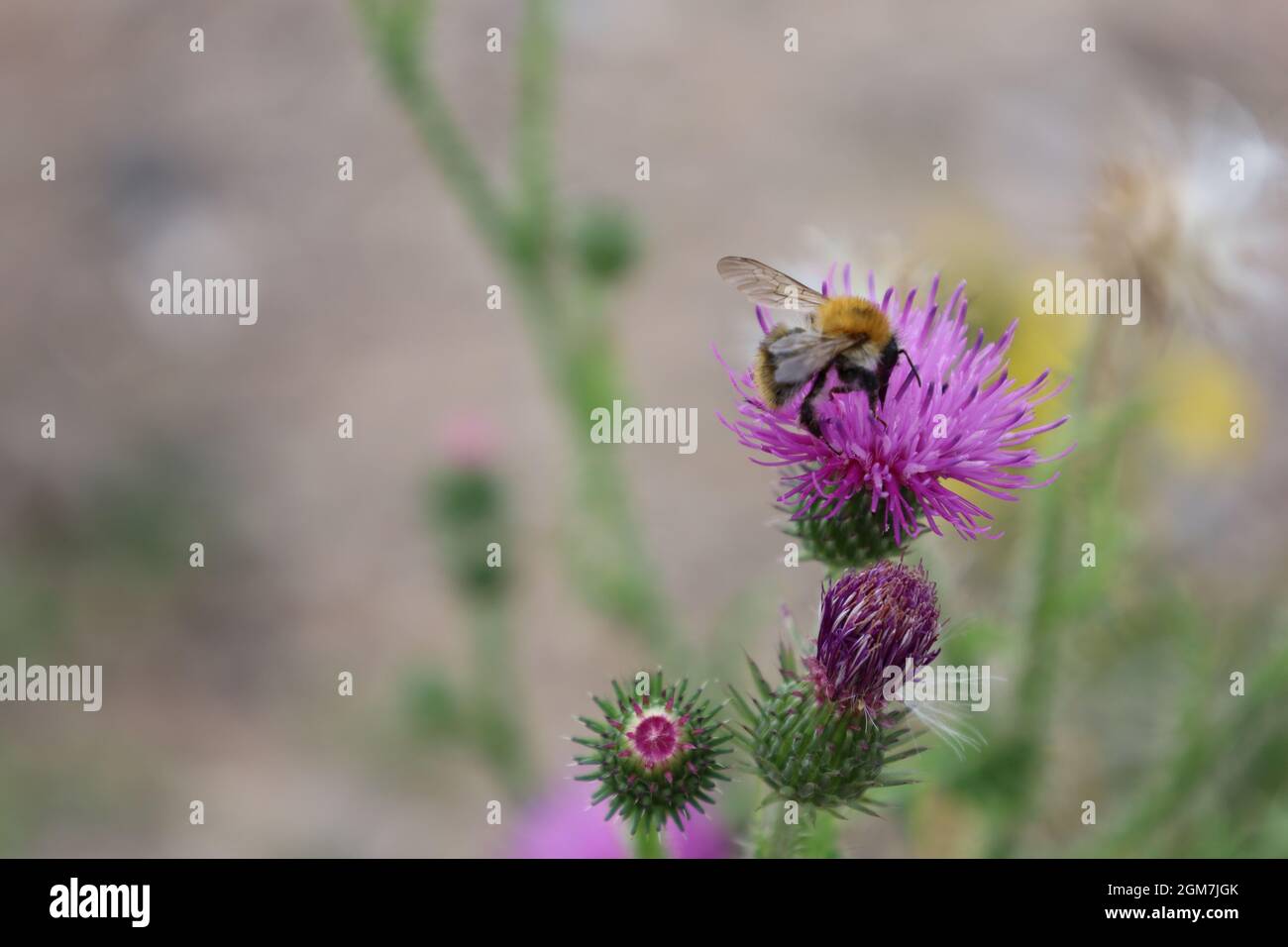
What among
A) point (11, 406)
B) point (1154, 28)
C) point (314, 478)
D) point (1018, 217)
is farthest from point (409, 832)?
point (1154, 28)

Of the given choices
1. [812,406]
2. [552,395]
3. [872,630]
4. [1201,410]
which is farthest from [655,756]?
[1201,410]

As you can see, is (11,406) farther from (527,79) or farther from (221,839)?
(527,79)

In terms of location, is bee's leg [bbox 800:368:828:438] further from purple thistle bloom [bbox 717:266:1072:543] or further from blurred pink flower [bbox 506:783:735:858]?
blurred pink flower [bbox 506:783:735:858]

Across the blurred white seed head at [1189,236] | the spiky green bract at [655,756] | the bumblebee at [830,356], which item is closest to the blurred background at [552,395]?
the blurred white seed head at [1189,236]

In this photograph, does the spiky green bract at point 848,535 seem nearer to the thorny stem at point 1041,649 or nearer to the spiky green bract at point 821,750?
the spiky green bract at point 821,750

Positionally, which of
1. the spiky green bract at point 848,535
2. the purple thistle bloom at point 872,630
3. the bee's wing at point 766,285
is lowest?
the purple thistle bloom at point 872,630

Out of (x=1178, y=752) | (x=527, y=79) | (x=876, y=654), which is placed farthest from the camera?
(x=527, y=79)

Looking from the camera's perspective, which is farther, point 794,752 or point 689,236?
point 689,236

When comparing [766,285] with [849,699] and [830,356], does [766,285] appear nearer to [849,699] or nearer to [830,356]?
[830,356]
